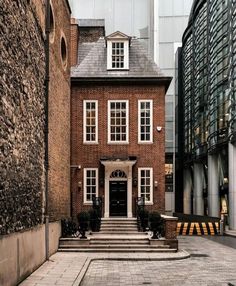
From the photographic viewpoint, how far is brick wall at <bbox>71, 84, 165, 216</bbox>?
2764 centimetres

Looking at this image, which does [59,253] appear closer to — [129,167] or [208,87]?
[129,167]

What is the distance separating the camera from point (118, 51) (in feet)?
96.7

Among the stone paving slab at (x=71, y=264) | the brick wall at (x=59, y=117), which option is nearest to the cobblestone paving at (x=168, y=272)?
the stone paving slab at (x=71, y=264)

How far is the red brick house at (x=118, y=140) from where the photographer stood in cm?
2766

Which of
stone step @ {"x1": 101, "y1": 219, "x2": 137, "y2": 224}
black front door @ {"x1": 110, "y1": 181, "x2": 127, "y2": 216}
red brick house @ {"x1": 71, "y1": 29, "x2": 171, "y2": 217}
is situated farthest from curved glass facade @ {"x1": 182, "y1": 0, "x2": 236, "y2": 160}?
stone step @ {"x1": 101, "y1": 219, "x2": 137, "y2": 224}

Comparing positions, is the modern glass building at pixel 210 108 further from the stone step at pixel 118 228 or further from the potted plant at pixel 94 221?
the potted plant at pixel 94 221

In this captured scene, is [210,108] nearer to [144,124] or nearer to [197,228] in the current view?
[197,228]

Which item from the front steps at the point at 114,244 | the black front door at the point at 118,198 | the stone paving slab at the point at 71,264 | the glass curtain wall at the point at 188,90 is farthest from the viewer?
the glass curtain wall at the point at 188,90

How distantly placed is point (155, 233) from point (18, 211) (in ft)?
30.3

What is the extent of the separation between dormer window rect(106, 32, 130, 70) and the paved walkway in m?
11.9

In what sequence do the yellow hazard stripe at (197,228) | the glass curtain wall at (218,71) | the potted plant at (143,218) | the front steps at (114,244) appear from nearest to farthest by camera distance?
the front steps at (114,244) → the potted plant at (143,218) → the yellow hazard stripe at (197,228) → the glass curtain wall at (218,71)

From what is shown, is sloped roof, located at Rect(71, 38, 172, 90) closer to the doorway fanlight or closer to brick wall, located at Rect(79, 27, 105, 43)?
brick wall, located at Rect(79, 27, 105, 43)

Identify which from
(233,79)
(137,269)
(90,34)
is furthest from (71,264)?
(233,79)

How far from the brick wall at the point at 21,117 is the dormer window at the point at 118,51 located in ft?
38.8
